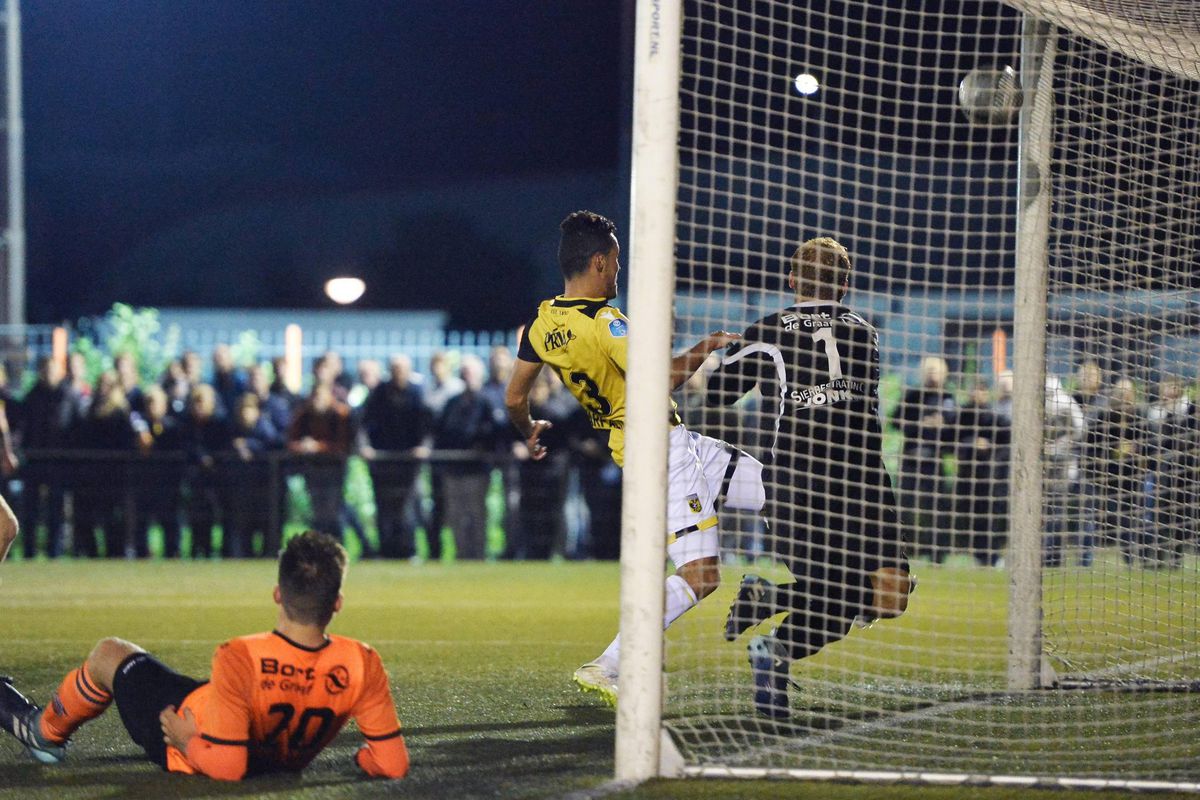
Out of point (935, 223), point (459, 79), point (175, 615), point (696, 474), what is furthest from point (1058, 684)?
point (459, 79)

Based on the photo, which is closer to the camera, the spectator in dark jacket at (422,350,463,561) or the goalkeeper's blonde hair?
the goalkeeper's blonde hair

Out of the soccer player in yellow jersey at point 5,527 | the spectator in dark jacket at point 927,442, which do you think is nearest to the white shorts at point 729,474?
the soccer player in yellow jersey at point 5,527

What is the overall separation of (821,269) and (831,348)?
326 millimetres

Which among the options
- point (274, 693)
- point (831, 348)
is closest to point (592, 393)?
point (831, 348)

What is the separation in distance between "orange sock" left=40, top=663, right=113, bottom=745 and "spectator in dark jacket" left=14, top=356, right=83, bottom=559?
398 inches

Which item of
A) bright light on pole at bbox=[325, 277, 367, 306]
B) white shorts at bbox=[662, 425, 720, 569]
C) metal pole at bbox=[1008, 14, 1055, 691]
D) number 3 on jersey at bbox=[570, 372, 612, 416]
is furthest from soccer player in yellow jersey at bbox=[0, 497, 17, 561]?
bright light on pole at bbox=[325, 277, 367, 306]

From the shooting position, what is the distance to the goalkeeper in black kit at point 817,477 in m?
5.40

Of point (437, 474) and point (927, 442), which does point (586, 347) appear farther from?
point (437, 474)

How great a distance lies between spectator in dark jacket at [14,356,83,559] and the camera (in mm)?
14297

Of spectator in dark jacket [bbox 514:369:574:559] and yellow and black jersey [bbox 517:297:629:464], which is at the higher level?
yellow and black jersey [bbox 517:297:629:464]

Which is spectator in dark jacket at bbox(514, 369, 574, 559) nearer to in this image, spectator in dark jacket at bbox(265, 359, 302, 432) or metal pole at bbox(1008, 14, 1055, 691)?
spectator in dark jacket at bbox(265, 359, 302, 432)

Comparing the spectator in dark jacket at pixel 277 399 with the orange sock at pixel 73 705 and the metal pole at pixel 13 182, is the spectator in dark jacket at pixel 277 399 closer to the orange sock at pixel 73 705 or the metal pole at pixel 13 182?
the metal pole at pixel 13 182

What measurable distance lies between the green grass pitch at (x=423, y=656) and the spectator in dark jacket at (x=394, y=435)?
0.81 m

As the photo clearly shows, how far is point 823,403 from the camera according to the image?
17.9 ft
